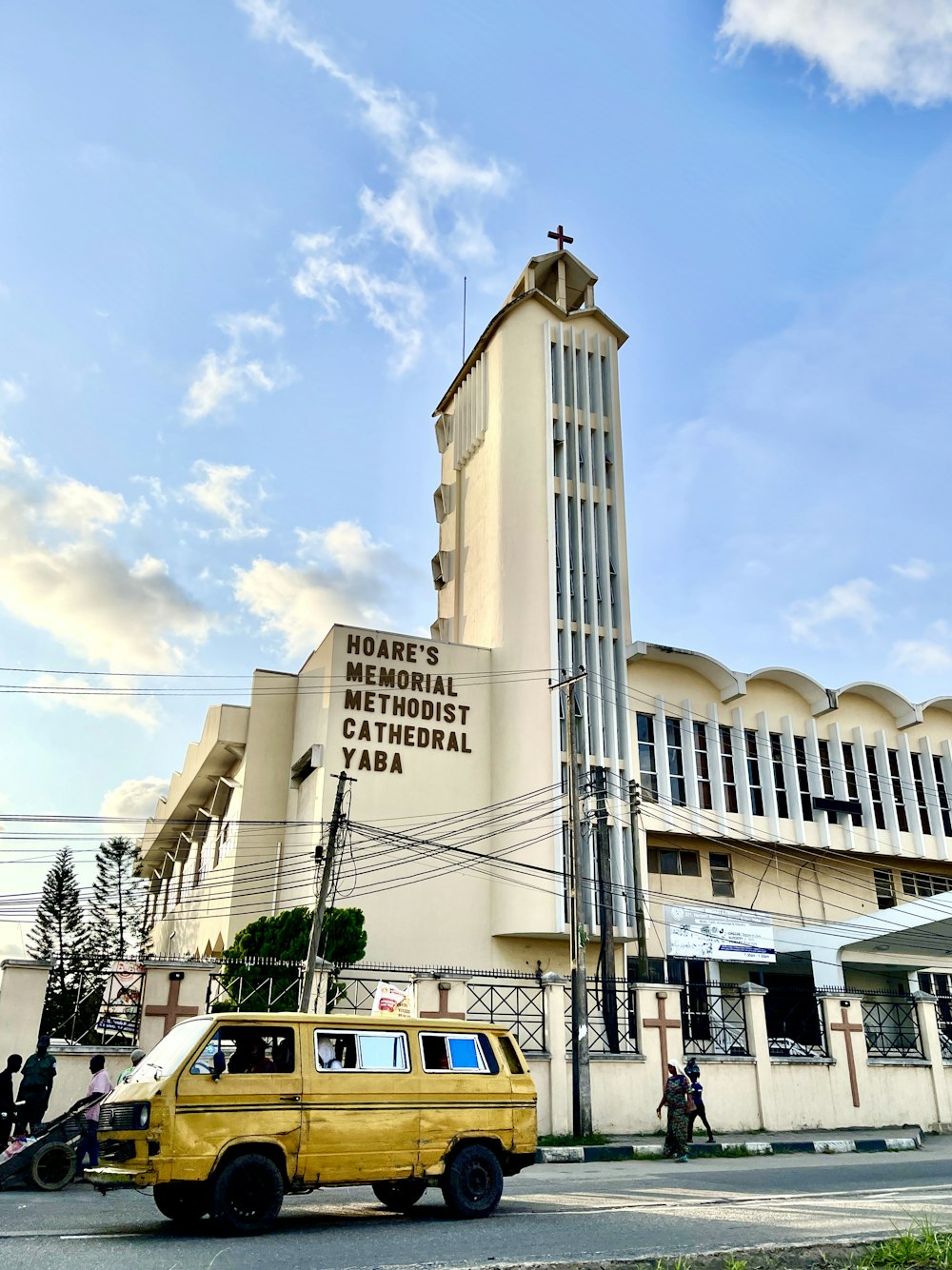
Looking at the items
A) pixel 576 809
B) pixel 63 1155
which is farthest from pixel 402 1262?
pixel 576 809

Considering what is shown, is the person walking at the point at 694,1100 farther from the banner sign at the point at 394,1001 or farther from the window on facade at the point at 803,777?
the window on facade at the point at 803,777

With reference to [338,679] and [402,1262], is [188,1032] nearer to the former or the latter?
[402,1262]

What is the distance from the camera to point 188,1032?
934 centimetres

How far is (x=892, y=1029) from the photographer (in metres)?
23.9

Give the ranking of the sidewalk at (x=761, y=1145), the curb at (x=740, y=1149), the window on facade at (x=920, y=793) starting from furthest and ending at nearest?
the window on facade at (x=920, y=793), the sidewalk at (x=761, y=1145), the curb at (x=740, y=1149)

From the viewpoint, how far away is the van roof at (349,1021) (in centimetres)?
931

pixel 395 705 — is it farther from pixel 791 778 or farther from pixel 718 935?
pixel 791 778

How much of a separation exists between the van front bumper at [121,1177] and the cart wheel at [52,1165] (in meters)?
3.56

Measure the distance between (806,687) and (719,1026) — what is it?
21.3 meters

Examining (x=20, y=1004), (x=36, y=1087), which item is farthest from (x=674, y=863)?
(x=36, y=1087)

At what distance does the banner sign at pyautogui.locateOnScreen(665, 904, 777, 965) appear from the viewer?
34531 mm

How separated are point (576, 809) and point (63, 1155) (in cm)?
1219

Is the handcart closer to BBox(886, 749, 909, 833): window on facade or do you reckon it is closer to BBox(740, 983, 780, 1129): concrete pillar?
BBox(740, 983, 780, 1129): concrete pillar

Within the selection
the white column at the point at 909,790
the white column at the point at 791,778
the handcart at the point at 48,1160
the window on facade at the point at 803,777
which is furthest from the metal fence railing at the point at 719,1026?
the white column at the point at 909,790
